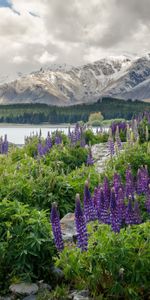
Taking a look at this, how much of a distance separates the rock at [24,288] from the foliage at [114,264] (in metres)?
0.73

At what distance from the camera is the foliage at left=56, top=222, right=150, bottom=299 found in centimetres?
676

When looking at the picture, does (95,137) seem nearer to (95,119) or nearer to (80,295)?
(80,295)

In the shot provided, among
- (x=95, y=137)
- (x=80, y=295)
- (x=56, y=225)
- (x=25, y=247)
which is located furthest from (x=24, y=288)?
(x=95, y=137)

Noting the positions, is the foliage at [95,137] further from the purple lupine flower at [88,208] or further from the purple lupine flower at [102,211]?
the purple lupine flower at [102,211]

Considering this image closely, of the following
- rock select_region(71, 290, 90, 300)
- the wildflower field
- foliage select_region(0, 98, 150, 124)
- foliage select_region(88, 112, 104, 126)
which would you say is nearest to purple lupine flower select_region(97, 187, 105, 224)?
the wildflower field

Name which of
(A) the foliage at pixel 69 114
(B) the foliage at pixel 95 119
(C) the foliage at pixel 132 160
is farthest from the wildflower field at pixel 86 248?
(A) the foliage at pixel 69 114

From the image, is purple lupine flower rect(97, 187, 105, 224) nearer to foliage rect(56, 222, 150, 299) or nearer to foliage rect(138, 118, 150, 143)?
foliage rect(56, 222, 150, 299)

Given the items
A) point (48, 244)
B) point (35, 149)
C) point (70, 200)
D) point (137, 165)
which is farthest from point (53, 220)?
point (35, 149)

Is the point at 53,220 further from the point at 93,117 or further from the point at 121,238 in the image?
the point at 93,117

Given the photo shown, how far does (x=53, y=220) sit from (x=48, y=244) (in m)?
1.02

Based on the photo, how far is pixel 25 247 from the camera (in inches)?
302

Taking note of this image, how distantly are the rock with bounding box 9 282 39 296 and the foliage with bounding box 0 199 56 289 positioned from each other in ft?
0.43

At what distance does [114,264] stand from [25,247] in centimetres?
184

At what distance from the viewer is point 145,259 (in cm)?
676
